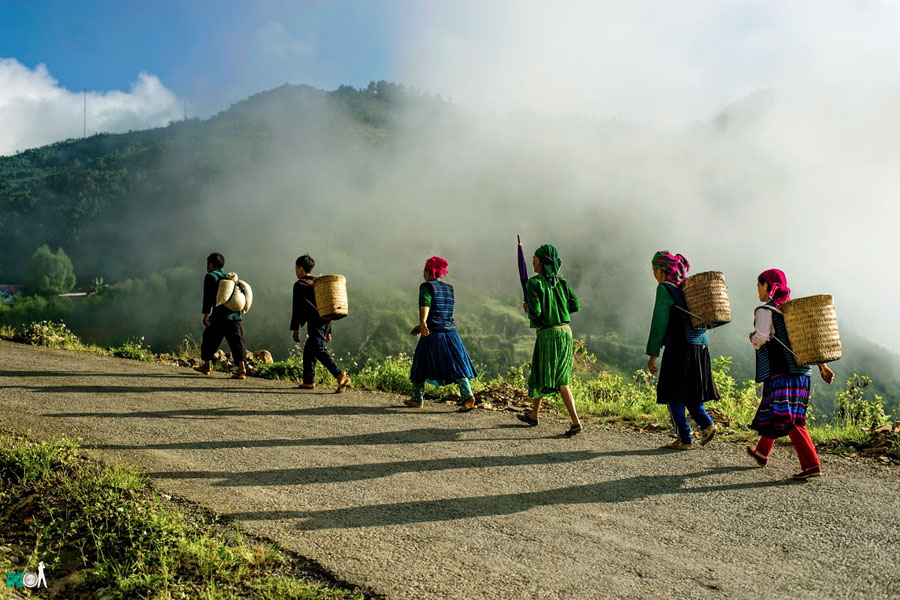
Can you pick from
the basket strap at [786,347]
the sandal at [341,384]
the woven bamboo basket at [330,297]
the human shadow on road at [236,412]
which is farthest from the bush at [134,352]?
the basket strap at [786,347]

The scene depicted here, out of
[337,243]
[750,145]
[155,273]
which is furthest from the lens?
[750,145]

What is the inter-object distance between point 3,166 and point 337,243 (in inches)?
4812

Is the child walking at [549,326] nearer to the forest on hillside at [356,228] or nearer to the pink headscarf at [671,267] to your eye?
the pink headscarf at [671,267]

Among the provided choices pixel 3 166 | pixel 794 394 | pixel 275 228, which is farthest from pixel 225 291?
pixel 3 166

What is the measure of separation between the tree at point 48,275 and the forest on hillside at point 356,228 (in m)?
6.36

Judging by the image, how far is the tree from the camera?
348 ft

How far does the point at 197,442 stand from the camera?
21.0 ft

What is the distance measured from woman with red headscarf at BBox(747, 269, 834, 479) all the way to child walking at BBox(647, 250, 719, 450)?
24.8 inches

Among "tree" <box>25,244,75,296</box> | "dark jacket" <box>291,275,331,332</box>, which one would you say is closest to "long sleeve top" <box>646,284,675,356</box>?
"dark jacket" <box>291,275,331,332</box>

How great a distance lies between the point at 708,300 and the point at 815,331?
3.46 feet

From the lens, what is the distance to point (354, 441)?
21.9 ft

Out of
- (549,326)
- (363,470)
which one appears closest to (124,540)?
(363,470)

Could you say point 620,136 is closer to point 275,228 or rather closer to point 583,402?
point 275,228

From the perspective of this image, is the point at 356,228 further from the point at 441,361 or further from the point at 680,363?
the point at 680,363
